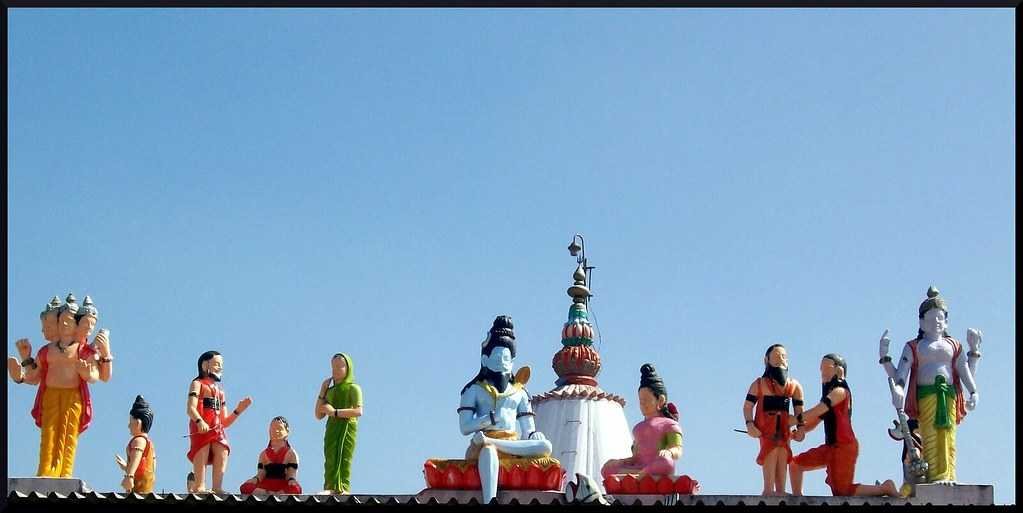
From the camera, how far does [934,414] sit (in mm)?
16828

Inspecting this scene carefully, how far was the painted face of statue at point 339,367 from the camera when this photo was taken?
16734 millimetres

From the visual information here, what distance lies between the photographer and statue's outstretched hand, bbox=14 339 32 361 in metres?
16.2

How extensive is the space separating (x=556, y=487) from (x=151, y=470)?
3623mm

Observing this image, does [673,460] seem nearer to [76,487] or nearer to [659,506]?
[659,506]

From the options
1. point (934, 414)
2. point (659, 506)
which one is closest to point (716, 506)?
point (659, 506)

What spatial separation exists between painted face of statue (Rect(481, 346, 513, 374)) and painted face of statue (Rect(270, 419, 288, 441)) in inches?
75.1

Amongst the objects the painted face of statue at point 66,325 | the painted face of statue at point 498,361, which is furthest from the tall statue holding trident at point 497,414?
the painted face of statue at point 66,325

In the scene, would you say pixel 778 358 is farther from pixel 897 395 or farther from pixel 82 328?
pixel 82 328

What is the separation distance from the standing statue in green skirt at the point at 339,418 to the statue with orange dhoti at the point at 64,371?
1.98 meters

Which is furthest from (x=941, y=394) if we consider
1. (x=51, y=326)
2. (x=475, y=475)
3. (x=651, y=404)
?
(x=51, y=326)

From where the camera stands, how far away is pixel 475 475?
1600 cm

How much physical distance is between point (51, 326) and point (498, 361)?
13.0ft

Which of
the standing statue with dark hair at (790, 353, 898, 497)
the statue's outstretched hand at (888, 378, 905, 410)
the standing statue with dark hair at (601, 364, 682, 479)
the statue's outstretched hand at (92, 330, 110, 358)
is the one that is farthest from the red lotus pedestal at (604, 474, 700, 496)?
the statue's outstretched hand at (92, 330, 110, 358)

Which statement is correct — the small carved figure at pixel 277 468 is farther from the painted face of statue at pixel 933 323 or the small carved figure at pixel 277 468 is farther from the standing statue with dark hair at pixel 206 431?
the painted face of statue at pixel 933 323
